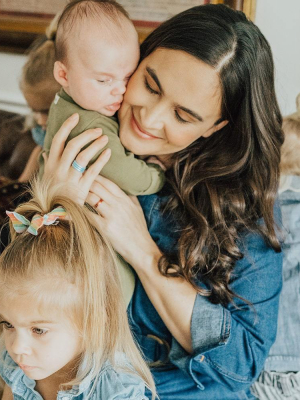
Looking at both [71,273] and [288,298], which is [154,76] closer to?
[71,273]

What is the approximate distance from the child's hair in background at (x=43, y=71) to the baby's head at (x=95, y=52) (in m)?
0.51

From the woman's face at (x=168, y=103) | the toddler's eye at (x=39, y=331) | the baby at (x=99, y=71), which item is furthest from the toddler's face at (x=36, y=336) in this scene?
the woman's face at (x=168, y=103)

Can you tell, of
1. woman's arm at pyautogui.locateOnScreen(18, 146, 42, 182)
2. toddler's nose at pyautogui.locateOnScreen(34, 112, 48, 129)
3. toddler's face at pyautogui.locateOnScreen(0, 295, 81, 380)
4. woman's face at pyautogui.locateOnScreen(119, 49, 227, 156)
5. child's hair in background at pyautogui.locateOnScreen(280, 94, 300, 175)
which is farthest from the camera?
woman's arm at pyautogui.locateOnScreen(18, 146, 42, 182)

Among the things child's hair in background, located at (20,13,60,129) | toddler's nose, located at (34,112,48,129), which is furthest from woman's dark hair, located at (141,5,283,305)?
toddler's nose, located at (34,112,48,129)

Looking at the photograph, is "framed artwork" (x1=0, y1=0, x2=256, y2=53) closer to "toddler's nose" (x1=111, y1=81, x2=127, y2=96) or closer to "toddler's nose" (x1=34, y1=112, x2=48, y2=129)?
"toddler's nose" (x1=34, y1=112, x2=48, y2=129)

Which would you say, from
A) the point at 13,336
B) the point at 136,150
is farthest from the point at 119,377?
the point at 136,150

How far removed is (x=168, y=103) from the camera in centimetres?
129

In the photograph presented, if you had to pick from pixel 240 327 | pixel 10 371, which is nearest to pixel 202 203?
pixel 240 327

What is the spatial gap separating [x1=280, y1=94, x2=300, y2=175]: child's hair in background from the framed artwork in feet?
2.21

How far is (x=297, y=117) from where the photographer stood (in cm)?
167

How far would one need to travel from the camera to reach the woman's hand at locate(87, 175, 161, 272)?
4.47 feet

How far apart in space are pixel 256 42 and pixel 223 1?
62cm

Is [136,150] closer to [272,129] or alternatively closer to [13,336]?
[272,129]

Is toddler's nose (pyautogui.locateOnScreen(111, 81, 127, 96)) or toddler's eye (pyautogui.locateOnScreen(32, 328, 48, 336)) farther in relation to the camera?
toddler's nose (pyautogui.locateOnScreen(111, 81, 127, 96))
